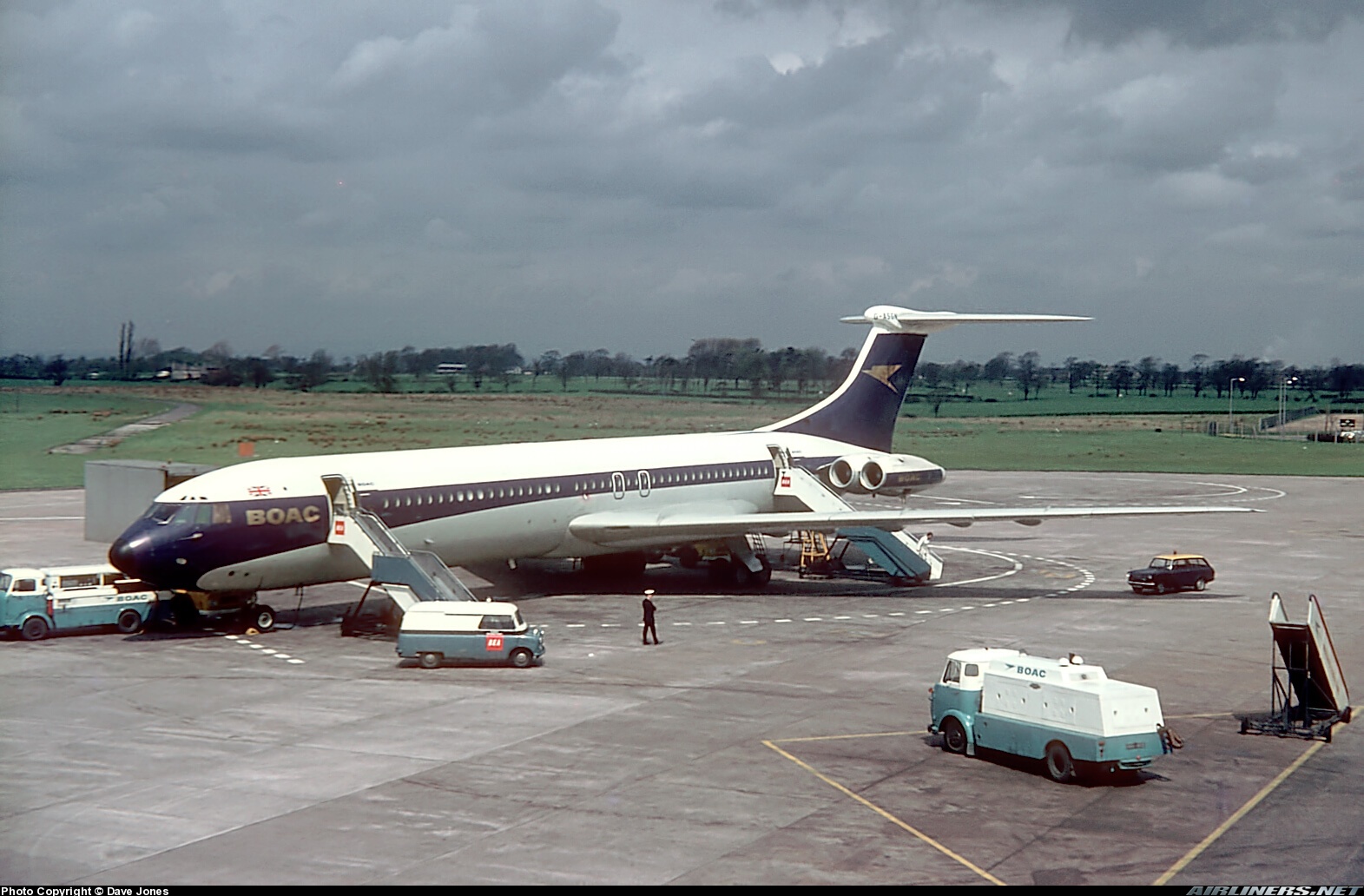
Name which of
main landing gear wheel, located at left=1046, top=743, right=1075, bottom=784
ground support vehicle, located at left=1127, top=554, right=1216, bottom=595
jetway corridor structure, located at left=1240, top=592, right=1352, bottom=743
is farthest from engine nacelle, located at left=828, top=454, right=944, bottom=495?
main landing gear wheel, located at left=1046, top=743, right=1075, bottom=784

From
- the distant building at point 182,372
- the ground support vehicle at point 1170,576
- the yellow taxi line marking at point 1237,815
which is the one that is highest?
the distant building at point 182,372

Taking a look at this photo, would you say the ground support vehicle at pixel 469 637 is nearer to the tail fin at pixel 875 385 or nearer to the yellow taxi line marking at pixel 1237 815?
the yellow taxi line marking at pixel 1237 815

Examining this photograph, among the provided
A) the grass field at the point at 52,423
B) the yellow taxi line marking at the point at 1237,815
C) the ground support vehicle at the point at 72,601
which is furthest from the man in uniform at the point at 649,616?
the grass field at the point at 52,423

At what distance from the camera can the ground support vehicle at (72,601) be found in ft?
120

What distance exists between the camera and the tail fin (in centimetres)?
5597

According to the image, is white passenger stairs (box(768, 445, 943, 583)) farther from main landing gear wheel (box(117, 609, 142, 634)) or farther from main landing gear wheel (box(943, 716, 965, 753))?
main landing gear wheel (box(943, 716, 965, 753))

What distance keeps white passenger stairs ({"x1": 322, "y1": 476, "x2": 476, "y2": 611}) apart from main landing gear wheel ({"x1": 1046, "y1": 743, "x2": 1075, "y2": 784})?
1845 centimetres

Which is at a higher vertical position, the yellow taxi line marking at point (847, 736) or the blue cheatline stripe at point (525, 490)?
the blue cheatline stripe at point (525, 490)

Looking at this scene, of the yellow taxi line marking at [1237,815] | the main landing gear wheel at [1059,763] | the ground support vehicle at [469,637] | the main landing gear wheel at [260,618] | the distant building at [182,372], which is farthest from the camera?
the distant building at [182,372]

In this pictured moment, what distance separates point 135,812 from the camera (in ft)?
68.9

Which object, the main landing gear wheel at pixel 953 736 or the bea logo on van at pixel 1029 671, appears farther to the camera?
the main landing gear wheel at pixel 953 736

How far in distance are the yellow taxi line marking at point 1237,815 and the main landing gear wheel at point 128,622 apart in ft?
98.5

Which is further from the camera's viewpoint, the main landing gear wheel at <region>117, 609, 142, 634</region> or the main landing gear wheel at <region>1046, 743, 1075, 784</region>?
the main landing gear wheel at <region>117, 609, 142, 634</region>

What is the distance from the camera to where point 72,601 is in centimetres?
3738
